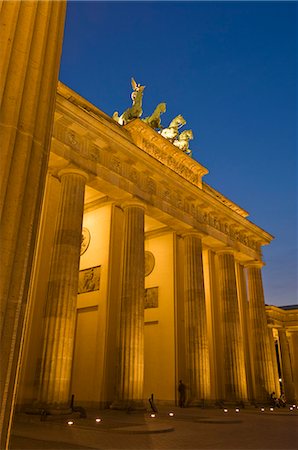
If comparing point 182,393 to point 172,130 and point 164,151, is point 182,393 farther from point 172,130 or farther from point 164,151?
point 172,130

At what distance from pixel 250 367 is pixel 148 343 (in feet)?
29.7

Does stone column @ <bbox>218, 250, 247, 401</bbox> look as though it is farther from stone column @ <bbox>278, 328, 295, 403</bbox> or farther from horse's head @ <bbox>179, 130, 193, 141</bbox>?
stone column @ <bbox>278, 328, 295, 403</bbox>

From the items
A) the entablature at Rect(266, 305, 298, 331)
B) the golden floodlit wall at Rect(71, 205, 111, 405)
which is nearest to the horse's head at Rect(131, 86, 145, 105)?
the golden floodlit wall at Rect(71, 205, 111, 405)

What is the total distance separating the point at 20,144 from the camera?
13.9 ft

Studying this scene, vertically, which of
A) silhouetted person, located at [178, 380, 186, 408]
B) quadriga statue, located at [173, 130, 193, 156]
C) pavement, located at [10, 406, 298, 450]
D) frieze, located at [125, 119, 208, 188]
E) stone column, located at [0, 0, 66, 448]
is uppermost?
quadriga statue, located at [173, 130, 193, 156]

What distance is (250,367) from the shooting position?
28578 mm

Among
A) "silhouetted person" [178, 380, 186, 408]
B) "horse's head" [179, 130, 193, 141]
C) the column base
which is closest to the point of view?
the column base

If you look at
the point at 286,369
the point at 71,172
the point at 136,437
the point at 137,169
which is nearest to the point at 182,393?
the point at 136,437

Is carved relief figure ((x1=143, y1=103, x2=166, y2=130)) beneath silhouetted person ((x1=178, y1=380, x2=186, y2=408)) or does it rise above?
above

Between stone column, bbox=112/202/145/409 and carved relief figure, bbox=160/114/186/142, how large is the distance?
818cm

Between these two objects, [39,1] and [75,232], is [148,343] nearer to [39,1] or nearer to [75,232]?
[75,232]

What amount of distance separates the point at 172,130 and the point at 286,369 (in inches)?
1262

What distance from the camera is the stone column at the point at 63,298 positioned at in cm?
1394

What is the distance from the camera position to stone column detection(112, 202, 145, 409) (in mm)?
17031
